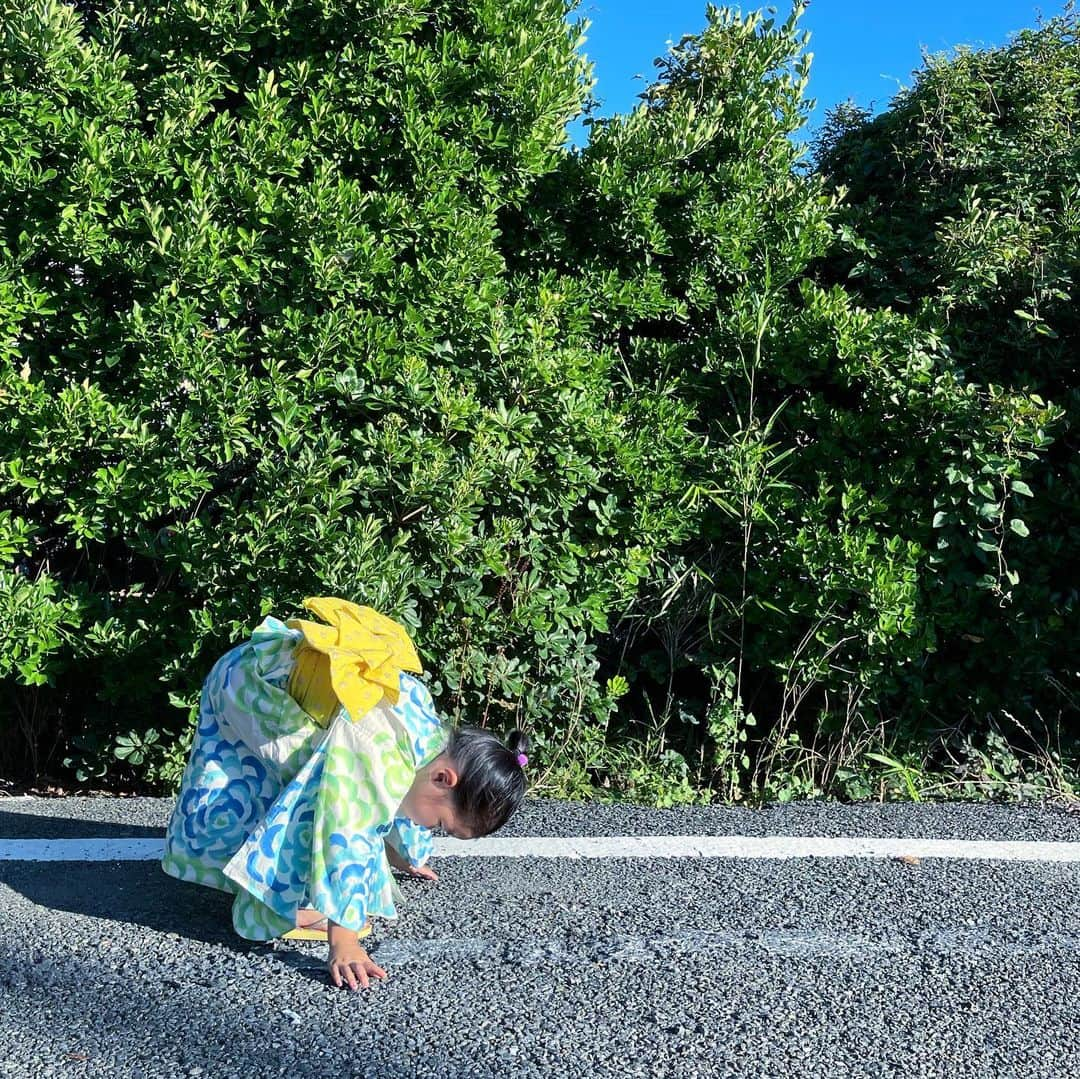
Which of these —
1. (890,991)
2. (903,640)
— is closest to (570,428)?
(903,640)

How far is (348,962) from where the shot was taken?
2.65 metres

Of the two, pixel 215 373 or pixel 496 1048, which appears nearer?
pixel 496 1048

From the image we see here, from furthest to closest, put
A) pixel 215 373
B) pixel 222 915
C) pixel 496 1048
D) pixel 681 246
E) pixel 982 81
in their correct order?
pixel 982 81 < pixel 681 246 < pixel 215 373 < pixel 222 915 < pixel 496 1048

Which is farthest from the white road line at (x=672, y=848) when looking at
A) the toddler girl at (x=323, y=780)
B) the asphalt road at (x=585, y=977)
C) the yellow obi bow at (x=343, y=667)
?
the yellow obi bow at (x=343, y=667)

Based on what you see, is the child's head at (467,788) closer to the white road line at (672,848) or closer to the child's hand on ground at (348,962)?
the child's hand on ground at (348,962)

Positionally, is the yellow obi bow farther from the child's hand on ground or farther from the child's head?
the child's hand on ground

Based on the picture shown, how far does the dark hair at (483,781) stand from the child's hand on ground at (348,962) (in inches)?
16.5

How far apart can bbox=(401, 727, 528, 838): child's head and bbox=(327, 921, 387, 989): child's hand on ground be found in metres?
0.39

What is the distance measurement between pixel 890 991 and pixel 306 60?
3.57 meters

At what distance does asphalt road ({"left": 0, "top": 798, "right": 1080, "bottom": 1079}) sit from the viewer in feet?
7.70

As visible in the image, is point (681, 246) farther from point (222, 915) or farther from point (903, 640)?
point (222, 915)

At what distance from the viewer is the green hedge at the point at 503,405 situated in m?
4.06

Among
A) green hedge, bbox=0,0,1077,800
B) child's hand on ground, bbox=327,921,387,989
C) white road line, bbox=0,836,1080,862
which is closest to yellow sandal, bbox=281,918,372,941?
child's hand on ground, bbox=327,921,387,989

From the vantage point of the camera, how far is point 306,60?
436 centimetres
